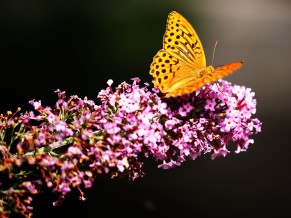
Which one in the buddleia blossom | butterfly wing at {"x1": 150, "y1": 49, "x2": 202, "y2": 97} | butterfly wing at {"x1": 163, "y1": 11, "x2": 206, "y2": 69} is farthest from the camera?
butterfly wing at {"x1": 163, "y1": 11, "x2": 206, "y2": 69}

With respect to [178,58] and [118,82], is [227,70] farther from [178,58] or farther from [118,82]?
[118,82]

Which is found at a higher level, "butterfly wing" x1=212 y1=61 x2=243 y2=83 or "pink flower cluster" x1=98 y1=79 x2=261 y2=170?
"butterfly wing" x1=212 y1=61 x2=243 y2=83

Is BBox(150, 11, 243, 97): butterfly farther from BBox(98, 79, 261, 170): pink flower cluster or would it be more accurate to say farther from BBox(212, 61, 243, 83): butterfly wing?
BBox(212, 61, 243, 83): butterfly wing

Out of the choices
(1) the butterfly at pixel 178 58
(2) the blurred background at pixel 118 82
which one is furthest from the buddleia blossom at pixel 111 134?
(2) the blurred background at pixel 118 82

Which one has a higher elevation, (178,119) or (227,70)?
(227,70)

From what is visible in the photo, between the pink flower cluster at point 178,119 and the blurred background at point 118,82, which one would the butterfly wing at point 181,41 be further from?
the blurred background at point 118,82

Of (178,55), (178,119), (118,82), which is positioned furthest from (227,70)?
(118,82)

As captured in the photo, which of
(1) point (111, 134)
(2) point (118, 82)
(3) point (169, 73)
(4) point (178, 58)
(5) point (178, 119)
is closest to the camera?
(1) point (111, 134)

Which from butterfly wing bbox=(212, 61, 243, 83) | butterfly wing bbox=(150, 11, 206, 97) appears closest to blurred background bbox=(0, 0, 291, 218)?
butterfly wing bbox=(150, 11, 206, 97)
